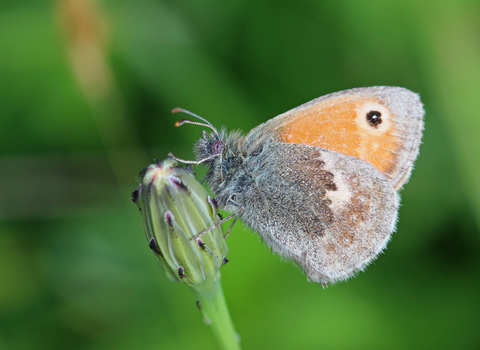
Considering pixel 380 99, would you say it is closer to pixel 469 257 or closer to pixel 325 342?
pixel 469 257

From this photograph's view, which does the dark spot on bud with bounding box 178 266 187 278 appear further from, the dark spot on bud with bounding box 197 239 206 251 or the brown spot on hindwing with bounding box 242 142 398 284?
the brown spot on hindwing with bounding box 242 142 398 284

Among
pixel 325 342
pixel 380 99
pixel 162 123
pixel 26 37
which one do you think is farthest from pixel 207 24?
pixel 325 342

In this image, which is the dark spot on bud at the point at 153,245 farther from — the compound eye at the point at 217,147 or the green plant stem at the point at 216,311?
the compound eye at the point at 217,147

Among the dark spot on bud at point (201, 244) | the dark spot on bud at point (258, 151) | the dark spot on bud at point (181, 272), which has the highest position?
the dark spot on bud at point (258, 151)

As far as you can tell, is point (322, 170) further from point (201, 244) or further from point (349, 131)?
point (201, 244)

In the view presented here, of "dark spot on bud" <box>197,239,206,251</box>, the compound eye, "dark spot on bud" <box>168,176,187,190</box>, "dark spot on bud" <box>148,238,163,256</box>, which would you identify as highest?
the compound eye

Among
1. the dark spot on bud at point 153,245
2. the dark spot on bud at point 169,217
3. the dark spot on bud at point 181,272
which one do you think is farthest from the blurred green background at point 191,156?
the dark spot on bud at point 169,217

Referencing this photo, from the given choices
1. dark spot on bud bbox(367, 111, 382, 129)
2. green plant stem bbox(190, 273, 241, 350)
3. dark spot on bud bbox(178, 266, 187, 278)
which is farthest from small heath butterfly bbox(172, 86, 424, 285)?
dark spot on bud bbox(178, 266, 187, 278)
